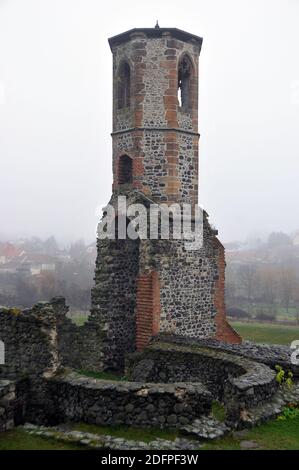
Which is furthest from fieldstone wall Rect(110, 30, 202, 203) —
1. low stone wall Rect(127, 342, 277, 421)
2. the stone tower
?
low stone wall Rect(127, 342, 277, 421)

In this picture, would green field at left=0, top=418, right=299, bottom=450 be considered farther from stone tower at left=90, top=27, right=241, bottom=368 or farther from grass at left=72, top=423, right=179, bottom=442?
stone tower at left=90, top=27, right=241, bottom=368

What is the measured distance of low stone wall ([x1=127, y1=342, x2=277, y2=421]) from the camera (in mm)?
9641

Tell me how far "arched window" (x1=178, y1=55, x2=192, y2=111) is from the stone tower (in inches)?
2.8

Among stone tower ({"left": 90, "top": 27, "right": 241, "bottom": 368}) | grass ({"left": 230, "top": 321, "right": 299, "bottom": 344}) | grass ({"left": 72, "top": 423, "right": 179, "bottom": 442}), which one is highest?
stone tower ({"left": 90, "top": 27, "right": 241, "bottom": 368})

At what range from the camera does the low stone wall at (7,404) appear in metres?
9.15

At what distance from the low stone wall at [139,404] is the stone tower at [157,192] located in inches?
207

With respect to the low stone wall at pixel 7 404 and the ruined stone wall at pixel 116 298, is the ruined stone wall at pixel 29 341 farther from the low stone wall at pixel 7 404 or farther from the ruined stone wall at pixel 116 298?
the ruined stone wall at pixel 116 298

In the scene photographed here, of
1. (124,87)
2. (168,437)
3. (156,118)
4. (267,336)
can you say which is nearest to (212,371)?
(168,437)

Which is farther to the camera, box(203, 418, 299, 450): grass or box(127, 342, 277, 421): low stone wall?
box(127, 342, 277, 421): low stone wall

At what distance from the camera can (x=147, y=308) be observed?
14508 mm

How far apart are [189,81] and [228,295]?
42729 mm

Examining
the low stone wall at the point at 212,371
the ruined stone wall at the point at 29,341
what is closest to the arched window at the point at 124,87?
the low stone wall at the point at 212,371

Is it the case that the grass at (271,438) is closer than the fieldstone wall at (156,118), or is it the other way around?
the grass at (271,438)
